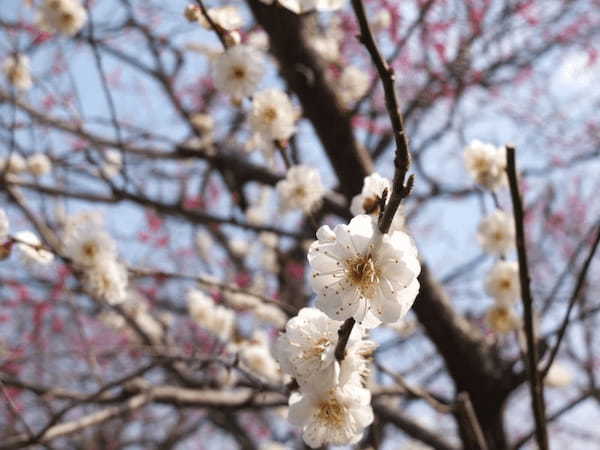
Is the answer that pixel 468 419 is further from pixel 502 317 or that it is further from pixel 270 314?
pixel 270 314

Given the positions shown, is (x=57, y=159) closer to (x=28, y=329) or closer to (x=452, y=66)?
(x=452, y=66)

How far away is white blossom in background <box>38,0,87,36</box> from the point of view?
273 cm

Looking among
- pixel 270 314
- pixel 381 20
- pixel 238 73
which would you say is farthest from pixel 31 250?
pixel 381 20

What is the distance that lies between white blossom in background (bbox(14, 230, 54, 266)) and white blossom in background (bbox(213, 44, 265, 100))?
2.63 feet

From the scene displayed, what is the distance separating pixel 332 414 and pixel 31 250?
117cm

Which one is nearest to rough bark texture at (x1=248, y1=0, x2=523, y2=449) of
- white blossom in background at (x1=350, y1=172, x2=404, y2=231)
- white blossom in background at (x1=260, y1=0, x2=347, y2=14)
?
white blossom in background at (x1=260, y1=0, x2=347, y2=14)

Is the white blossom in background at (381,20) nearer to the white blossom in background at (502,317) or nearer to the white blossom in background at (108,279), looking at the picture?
the white blossom in background at (502,317)

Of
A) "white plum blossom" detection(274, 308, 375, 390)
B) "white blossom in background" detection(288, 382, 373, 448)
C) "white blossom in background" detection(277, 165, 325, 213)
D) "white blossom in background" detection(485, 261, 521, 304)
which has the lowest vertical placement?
"white blossom in background" detection(288, 382, 373, 448)

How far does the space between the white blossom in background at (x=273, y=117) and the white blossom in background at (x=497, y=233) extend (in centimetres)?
84

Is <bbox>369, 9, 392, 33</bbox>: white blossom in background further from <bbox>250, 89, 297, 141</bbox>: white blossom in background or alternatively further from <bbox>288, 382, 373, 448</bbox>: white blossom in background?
<bbox>288, 382, 373, 448</bbox>: white blossom in background

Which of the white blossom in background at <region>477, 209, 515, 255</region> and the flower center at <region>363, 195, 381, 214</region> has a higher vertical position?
the white blossom in background at <region>477, 209, 515, 255</region>

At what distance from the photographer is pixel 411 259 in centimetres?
89

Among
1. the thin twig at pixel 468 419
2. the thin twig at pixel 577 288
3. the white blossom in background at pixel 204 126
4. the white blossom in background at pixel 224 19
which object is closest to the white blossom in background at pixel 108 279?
the white blossom in background at pixel 224 19

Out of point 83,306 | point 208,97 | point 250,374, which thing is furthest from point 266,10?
point 83,306
